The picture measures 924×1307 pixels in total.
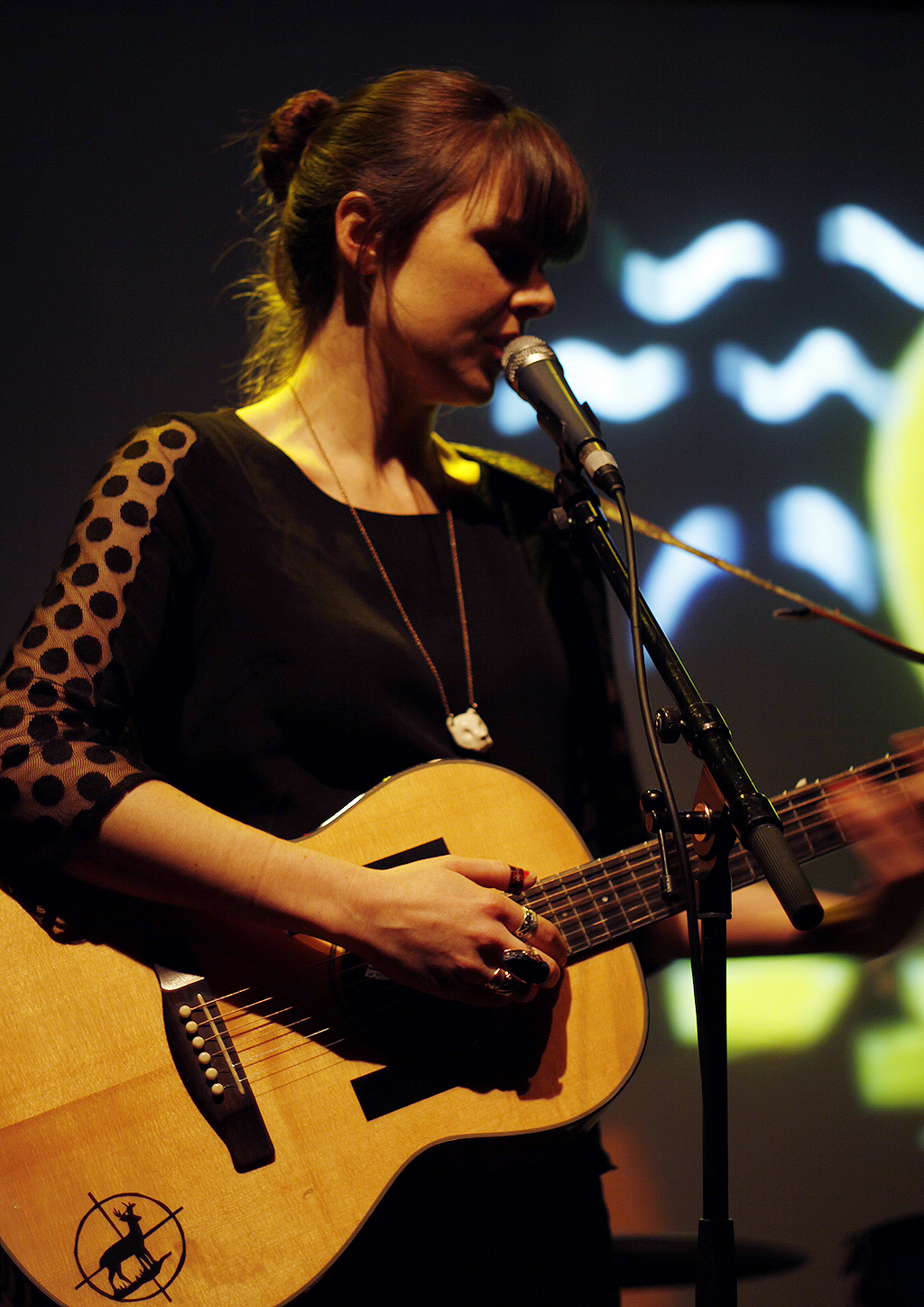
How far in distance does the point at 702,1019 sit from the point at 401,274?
1.03 m

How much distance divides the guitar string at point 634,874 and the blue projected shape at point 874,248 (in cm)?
144

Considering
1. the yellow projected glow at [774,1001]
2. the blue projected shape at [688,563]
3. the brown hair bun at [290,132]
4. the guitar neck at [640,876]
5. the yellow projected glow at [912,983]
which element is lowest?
the yellow projected glow at [912,983]

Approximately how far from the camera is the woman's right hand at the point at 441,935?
39.8 inches

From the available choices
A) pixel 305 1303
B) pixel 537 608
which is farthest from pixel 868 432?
pixel 305 1303

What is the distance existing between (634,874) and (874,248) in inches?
69.1

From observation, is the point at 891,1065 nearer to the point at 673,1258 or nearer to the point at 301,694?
the point at 673,1258

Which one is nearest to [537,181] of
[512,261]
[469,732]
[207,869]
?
[512,261]

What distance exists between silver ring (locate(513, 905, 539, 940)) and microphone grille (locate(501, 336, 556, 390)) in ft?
1.94

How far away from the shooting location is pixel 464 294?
132cm

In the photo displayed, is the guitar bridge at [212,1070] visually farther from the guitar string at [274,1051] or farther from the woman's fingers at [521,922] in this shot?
the woman's fingers at [521,922]

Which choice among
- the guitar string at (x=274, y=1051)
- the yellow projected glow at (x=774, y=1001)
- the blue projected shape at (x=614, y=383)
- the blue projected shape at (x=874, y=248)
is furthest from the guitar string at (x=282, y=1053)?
the blue projected shape at (x=874, y=248)

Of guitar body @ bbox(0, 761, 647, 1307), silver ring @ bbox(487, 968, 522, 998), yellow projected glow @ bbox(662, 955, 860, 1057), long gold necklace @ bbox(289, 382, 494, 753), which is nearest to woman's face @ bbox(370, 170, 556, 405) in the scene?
long gold necklace @ bbox(289, 382, 494, 753)

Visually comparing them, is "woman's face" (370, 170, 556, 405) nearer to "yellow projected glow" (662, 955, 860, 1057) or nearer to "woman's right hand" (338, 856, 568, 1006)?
"woman's right hand" (338, 856, 568, 1006)

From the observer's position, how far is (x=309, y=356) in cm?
148
